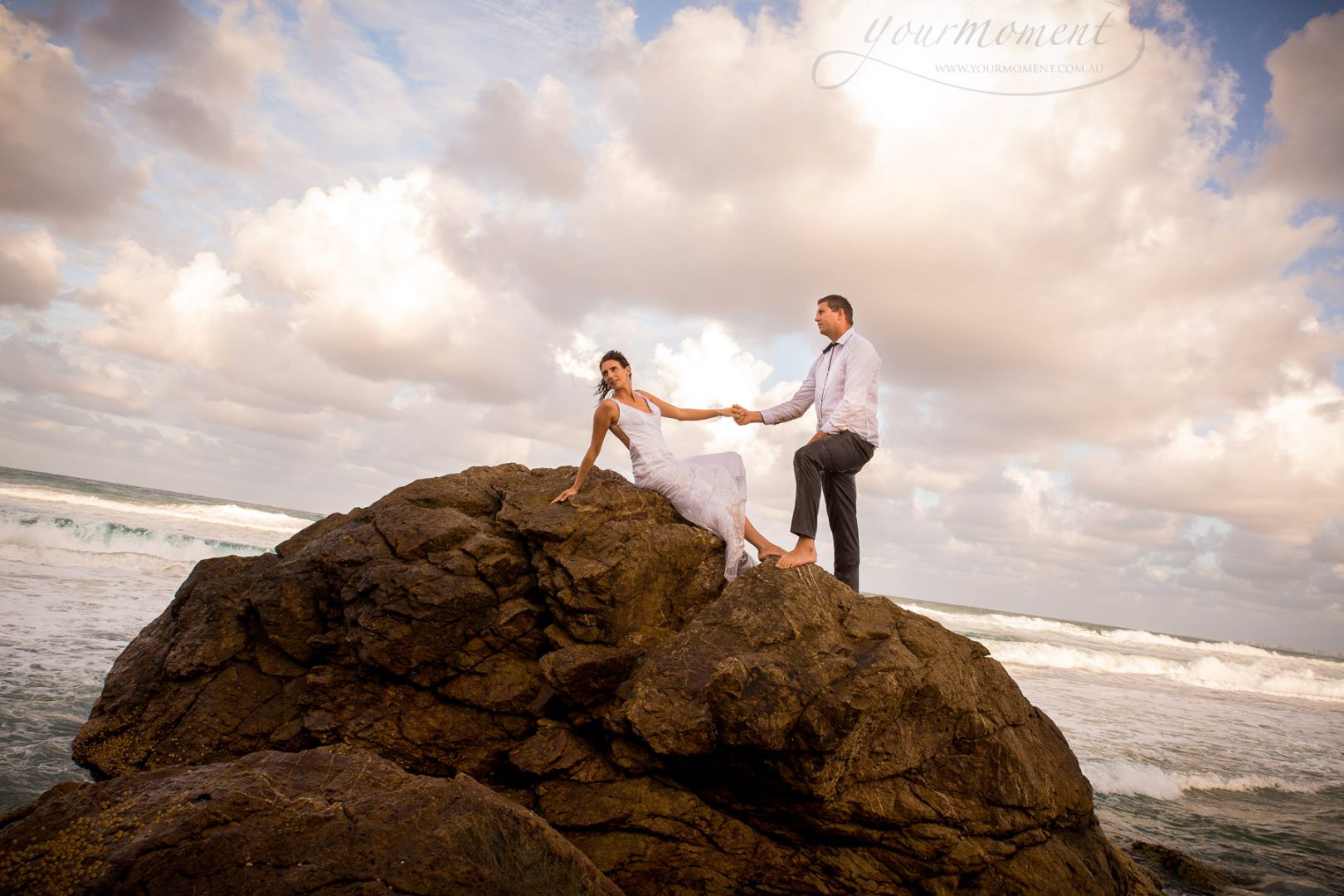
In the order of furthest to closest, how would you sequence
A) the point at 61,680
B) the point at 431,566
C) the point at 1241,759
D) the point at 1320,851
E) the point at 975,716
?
the point at 1241,759
the point at 61,680
the point at 1320,851
the point at 431,566
the point at 975,716

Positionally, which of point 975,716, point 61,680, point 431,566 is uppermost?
point 431,566

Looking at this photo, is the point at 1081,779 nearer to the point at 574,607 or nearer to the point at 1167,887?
the point at 1167,887

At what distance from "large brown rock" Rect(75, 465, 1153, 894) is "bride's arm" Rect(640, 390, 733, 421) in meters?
1.41

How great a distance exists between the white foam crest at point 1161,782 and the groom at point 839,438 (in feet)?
26.8

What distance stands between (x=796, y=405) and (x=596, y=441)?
8.53 feet

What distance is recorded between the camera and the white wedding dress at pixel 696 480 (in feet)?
24.8

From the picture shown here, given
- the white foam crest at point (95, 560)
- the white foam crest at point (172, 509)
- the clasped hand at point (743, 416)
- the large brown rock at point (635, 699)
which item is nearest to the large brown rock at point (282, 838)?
the large brown rock at point (635, 699)

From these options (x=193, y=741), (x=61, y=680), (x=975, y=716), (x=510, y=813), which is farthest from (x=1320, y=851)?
(x=61, y=680)

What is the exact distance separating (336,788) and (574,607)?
2843 millimetres

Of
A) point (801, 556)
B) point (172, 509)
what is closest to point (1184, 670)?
point (801, 556)

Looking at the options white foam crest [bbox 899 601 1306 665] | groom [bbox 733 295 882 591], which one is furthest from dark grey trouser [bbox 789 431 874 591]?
white foam crest [bbox 899 601 1306 665]

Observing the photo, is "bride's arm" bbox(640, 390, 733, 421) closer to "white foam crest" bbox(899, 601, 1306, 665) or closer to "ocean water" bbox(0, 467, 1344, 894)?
"ocean water" bbox(0, 467, 1344, 894)

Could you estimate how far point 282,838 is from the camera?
3748 mm

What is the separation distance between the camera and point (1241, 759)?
15.4 metres
